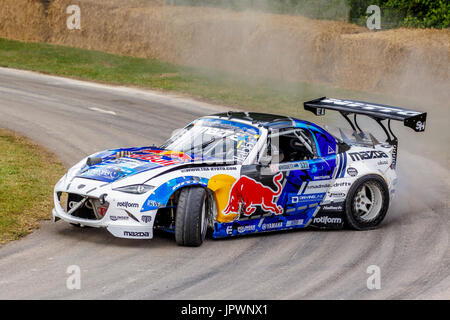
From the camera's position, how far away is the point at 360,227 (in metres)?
11.0

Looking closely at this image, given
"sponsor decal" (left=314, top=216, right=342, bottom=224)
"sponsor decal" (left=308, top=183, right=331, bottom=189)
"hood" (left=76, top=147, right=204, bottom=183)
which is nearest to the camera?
"hood" (left=76, top=147, right=204, bottom=183)

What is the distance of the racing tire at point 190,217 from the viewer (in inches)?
366

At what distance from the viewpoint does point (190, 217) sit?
9281 mm

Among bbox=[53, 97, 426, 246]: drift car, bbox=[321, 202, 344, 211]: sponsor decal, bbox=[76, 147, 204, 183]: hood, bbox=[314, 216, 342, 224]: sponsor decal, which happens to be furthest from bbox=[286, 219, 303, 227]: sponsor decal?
bbox=[76, 147, 204, 183]: hood

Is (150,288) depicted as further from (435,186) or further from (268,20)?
(268,20)

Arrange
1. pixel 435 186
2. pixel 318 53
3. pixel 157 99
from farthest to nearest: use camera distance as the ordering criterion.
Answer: pixel 318 53
pixel 157 99
pixel 435 186

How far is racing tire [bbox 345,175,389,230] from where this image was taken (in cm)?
1093

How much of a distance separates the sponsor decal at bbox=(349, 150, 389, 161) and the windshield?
5.18 feet

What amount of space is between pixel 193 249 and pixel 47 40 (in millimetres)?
27550

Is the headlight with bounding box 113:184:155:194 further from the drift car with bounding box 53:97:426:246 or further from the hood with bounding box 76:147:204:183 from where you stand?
the hood with bounding box 76:147:204:183

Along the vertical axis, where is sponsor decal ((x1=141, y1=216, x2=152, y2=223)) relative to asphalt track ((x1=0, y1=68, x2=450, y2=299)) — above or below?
above

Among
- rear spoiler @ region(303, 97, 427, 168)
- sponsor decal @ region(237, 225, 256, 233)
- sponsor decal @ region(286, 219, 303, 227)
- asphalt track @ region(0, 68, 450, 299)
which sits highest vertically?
rear spoiler @ region(303, 97, 427, 168)

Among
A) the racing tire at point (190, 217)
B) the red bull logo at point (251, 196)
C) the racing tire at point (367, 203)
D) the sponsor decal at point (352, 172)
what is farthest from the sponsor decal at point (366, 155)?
the racing tire at point (190, 217)
